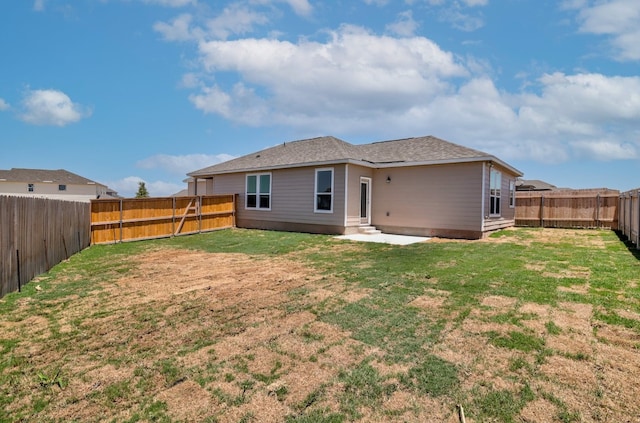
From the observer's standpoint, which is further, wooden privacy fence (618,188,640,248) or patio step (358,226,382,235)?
patio step (358,226,382,235)

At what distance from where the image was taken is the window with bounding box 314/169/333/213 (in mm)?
13539

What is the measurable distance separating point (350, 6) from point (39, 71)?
Result: 14.3 metres

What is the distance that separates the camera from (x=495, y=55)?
12250mm

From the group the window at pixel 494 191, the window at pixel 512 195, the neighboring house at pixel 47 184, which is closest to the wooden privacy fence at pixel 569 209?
the window at pixel 512 195

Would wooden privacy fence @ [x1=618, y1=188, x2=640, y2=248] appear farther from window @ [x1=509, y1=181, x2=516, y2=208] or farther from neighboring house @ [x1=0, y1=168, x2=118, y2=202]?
neighboring house @ [x1=0, y1=168, x2=118, y2=202]

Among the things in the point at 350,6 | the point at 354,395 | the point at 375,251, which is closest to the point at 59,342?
the point at 354,395

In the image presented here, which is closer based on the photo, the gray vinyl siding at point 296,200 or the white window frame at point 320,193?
the gray vinyl siding at point 296,200

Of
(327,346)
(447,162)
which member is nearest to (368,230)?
(447,162)

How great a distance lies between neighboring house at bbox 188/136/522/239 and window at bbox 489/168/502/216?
0.13ft

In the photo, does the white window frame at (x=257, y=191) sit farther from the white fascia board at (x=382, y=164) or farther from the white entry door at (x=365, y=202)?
the white entry door at (x=365, y=202)

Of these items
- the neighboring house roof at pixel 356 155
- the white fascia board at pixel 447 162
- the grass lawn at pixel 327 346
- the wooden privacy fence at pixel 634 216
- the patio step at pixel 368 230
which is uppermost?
the neighboring house roof at pixel 356 155

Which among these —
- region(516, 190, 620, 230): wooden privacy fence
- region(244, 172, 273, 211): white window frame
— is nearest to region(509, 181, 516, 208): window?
region(516, 190, 620, 230): wooden privacy fence

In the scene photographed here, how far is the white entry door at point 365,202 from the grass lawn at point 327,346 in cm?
744

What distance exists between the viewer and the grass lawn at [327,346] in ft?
7.84
